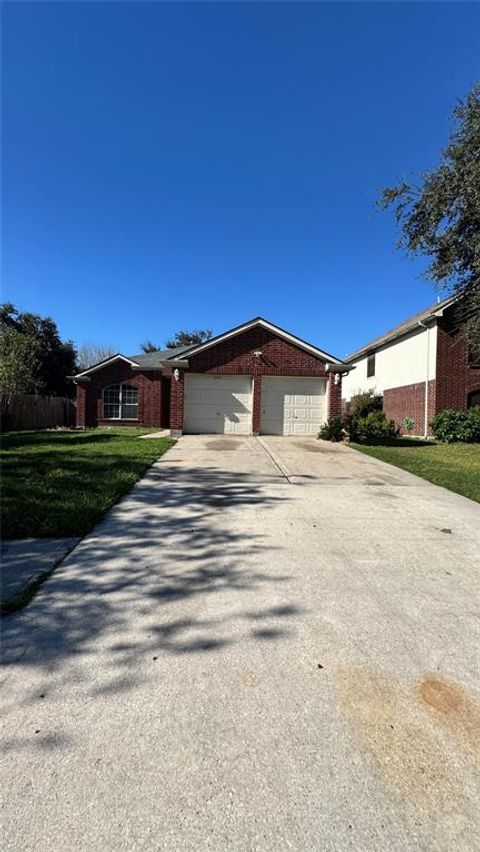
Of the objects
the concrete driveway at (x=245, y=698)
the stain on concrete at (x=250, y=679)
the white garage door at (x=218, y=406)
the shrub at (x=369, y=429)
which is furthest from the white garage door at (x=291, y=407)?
the stain on concrete at (x=250, y=679)

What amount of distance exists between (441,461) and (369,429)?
374cm

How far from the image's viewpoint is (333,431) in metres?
14.5

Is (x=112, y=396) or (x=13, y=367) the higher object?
(x=13, y=367)

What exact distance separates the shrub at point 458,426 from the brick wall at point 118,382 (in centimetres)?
1202

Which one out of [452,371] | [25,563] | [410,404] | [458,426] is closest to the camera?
[25,563]

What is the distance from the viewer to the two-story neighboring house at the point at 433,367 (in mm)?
17391

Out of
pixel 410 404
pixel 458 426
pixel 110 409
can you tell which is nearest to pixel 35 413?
pixel 110 409

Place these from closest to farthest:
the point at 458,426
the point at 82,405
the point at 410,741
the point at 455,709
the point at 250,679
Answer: the point at 410,741 → the point at 455,709 → the point at 250,679 → the point at 458,426 → the point at 82,405

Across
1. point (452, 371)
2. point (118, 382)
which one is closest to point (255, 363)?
point (452, 371)

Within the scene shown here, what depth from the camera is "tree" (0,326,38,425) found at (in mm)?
20703

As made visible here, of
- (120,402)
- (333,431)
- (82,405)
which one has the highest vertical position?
(120,402)

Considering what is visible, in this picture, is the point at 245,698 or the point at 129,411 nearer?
the point at 245,698

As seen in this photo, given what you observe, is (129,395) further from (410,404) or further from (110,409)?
(410,404)

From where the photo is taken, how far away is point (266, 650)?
2555mm
